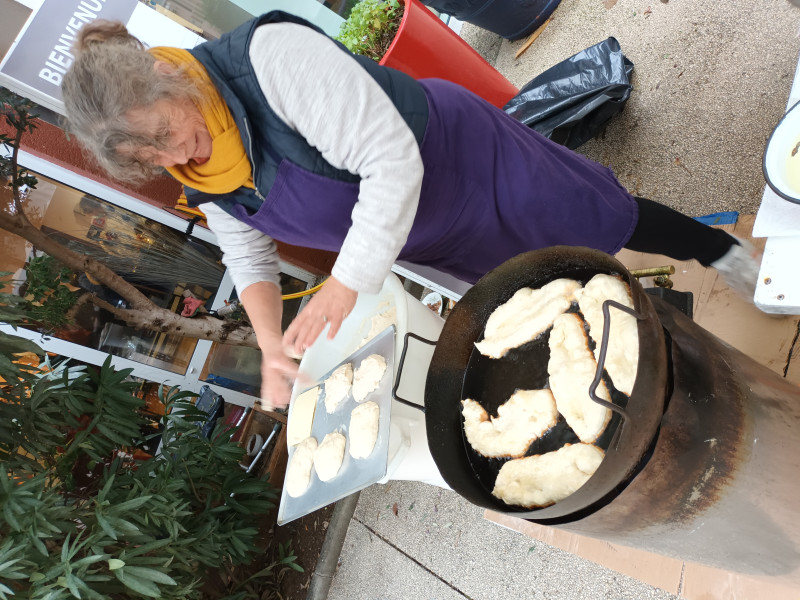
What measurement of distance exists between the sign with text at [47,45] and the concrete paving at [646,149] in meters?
2.90

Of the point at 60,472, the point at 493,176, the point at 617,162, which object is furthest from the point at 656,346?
the point at 60,472

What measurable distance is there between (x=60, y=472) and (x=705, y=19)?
3954mm

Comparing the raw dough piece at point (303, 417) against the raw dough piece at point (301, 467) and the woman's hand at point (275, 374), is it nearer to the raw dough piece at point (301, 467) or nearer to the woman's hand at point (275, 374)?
the raw dough piece at point (301, 467)

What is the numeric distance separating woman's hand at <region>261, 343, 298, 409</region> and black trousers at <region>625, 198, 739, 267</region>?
123 centimetres

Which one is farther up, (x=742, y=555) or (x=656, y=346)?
(x=656, y=346)

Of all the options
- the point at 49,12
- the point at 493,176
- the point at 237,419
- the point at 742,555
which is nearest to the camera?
the point at 742,555

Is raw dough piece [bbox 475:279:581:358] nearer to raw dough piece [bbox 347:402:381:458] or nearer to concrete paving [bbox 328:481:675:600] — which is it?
raw dough piece [bbox 347:402:381:458]

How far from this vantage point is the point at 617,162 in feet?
9.08

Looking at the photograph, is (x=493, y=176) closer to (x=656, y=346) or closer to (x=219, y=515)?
(x=656, y=346)

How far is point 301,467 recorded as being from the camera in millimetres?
2035

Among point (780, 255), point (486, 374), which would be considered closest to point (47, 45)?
point (486, 374)

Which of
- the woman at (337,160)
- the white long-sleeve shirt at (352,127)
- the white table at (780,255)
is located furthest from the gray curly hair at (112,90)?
the white table at (780,255)

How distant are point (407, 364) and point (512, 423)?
1.59 feet

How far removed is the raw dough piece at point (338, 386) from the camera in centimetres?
194
